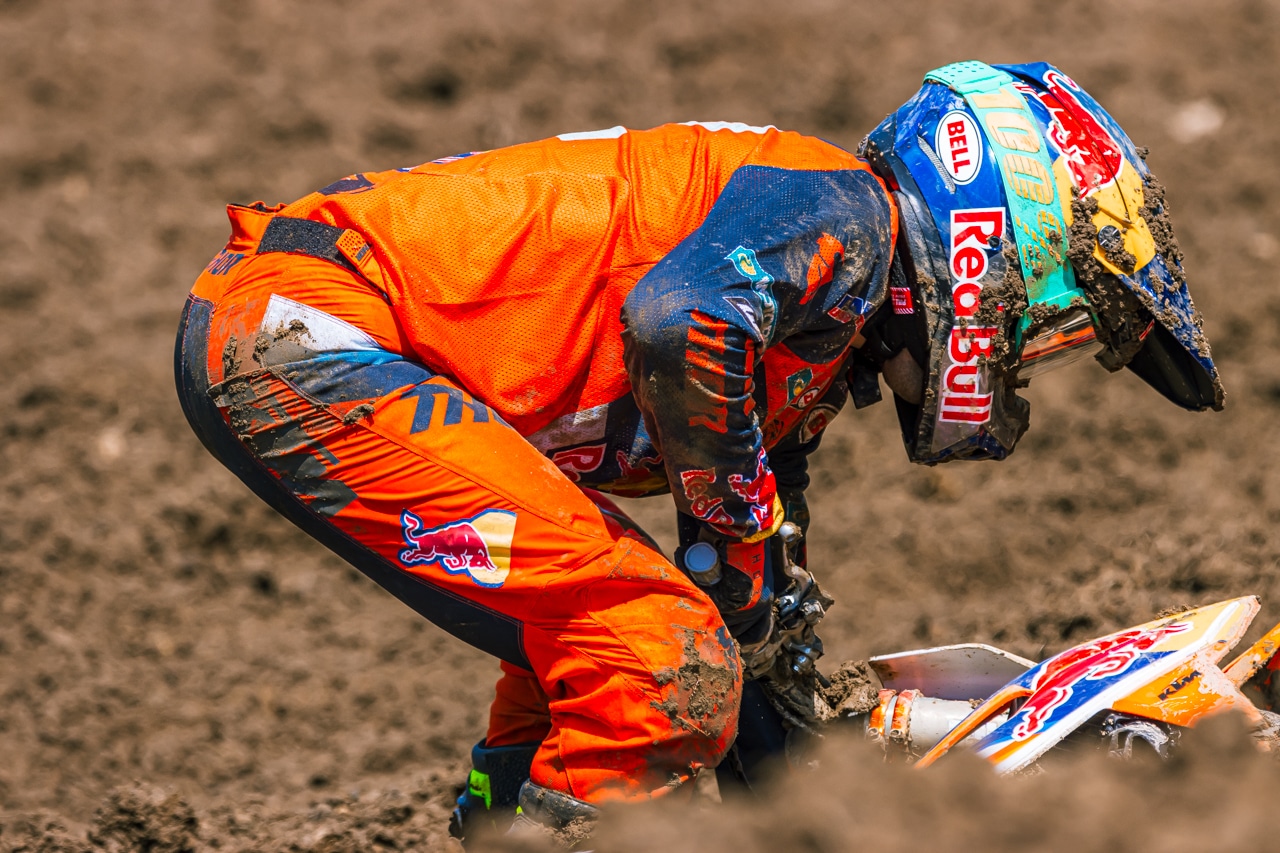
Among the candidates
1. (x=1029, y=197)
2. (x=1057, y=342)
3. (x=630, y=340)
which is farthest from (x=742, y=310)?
(x=1057, y=342)

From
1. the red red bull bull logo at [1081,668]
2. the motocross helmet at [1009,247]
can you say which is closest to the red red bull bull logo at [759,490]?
the motocross helmet at [1009,247]

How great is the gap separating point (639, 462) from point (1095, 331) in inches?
38.7

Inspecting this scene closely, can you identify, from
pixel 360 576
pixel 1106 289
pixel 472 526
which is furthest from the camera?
pixel 360 576

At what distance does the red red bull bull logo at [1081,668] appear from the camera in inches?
112

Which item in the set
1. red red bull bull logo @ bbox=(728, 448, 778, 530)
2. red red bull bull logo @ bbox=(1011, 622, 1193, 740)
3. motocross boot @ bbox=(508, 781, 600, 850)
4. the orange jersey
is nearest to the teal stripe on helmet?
the orange jersey

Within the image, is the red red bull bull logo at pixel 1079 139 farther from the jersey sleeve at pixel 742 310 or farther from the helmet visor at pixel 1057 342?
the jersey sleeve at pixel 742 310

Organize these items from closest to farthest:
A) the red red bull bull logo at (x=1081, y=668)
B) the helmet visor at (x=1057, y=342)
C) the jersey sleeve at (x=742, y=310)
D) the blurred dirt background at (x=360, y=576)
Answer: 1. the jersey sleeve at (x=742, y=310)
2. the helmet visor at (x=1057, y=342)
3. the red red bull bull logo at (x=1081, y=668)
4. the blurred dirt background at (x=360, y=576)

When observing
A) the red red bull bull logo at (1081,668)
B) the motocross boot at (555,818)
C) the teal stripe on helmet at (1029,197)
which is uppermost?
the teal stripe on helmet at (1029,197)

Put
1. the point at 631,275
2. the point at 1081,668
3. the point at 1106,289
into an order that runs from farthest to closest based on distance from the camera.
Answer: the point at 1081,668 → the point at 1106,289 → the point at 631,275

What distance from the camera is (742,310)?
7.50 feet

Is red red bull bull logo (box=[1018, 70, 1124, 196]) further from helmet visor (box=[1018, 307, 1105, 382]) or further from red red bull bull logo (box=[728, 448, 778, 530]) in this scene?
red red bull bull logo (box=[728, 448, 778, 530])

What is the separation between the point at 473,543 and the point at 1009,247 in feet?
3.80

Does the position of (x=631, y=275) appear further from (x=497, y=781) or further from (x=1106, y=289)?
(x=497, y=781)

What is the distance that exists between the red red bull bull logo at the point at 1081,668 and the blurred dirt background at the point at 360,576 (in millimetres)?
664
